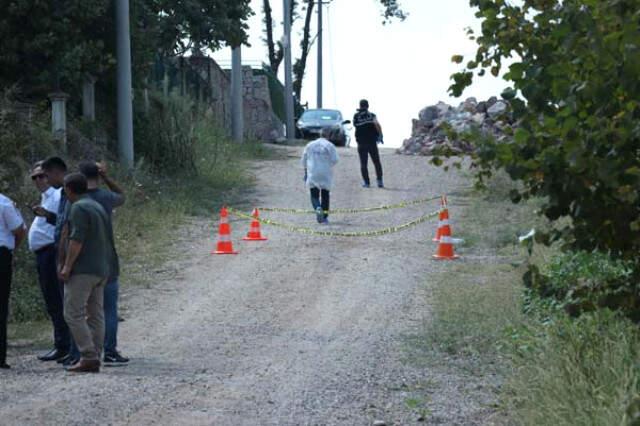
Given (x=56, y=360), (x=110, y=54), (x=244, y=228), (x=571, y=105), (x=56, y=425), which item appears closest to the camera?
(x=571, y=105)

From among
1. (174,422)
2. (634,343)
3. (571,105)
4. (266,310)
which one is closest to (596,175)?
(571,105)

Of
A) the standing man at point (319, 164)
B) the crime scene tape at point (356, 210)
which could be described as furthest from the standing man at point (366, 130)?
the standing man at point (319, 164)

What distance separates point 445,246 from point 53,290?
7.55 m

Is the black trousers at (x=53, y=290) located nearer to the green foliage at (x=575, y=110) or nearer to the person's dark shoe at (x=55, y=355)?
the person's dark shoe at (x=55, y=355)

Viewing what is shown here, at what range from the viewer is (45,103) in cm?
2214

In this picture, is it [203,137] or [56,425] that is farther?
[203,137]

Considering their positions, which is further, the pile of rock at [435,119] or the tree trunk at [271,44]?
the tree trunk at [271,44]

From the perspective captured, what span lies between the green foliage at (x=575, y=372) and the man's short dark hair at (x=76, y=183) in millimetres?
3930

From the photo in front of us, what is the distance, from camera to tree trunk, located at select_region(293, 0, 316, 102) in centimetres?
5606

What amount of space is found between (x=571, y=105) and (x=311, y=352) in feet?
19.8

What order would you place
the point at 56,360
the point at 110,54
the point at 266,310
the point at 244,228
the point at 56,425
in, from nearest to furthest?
the point at 56,425, the point at 56,360, the point at 266,310, the point at 244,228, the point at 110,54

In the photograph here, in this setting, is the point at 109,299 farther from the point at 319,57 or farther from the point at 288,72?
the point at 319,57

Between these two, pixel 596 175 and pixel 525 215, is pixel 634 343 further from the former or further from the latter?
pixel 525 215

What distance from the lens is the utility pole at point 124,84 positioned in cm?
2288
